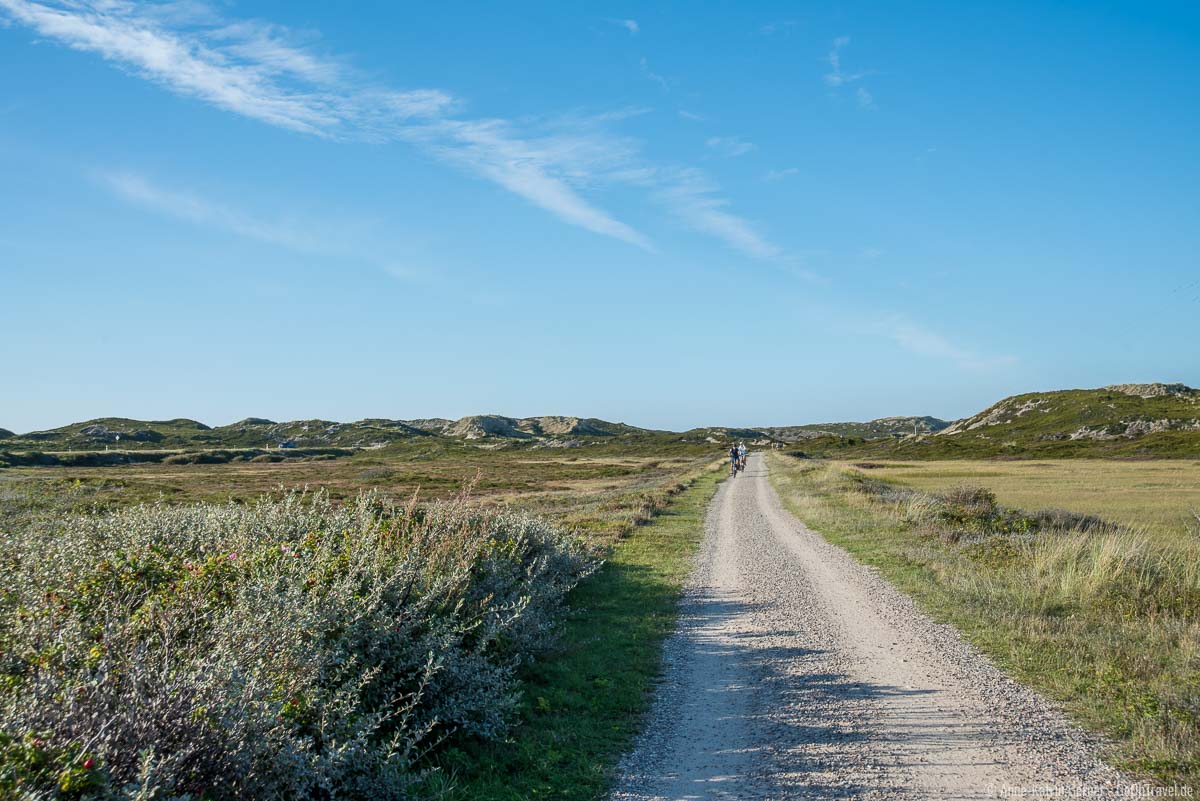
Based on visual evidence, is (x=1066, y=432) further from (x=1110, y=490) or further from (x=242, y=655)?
(x=242, y=655)

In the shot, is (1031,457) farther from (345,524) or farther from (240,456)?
(240,456)

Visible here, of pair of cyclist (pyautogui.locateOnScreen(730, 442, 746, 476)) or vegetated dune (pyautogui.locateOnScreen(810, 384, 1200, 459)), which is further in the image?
vegetated dune (pyautogui.locateOnScreen(810, 384, 1200, 459))

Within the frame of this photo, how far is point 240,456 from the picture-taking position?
368ft

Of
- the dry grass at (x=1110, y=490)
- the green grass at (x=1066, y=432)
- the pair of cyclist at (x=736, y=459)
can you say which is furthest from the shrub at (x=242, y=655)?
the green grass at (x=1066, y=432)

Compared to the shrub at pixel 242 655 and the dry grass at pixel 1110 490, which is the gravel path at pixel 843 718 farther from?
the dry grass at pixel 1110 490

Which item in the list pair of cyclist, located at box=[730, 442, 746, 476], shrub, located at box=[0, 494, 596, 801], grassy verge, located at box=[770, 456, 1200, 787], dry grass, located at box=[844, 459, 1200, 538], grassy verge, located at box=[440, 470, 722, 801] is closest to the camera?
shrub, located at box=[0, 494, 596, 801]

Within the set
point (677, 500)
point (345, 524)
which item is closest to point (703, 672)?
point (345, 524)

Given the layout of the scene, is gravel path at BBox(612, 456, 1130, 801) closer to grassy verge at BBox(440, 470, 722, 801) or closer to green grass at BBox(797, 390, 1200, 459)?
grassy verge at BBox(440, 470, 722, 801)

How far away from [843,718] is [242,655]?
16.4 feet

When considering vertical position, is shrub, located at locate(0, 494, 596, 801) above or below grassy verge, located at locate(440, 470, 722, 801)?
above

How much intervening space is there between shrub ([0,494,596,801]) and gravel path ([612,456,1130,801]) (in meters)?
1.72

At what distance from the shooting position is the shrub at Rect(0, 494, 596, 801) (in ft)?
12.1

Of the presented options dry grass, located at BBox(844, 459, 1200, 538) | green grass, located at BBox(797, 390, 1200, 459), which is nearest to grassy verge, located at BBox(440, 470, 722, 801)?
dry grass, located at BBox(844, 459, 1200, 538)

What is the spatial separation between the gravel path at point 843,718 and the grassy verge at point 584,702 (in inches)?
10.9
